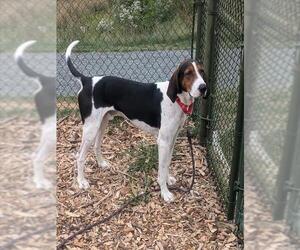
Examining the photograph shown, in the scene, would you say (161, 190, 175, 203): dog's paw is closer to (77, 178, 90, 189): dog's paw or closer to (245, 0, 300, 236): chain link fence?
(77, 178, 90, 189): dog's paw

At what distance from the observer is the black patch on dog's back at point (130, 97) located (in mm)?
3730

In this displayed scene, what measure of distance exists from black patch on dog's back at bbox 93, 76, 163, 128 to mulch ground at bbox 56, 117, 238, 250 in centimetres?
63

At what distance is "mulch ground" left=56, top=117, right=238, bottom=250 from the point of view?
3.24 m

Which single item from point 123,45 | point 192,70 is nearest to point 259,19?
point 192,70

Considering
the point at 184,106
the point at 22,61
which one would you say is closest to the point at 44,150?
the point at 22,61

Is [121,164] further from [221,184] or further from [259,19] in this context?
[259,19]

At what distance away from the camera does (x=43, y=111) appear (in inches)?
39.6

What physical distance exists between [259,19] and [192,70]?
166cm

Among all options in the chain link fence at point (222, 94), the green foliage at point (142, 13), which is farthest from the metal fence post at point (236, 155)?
the green foliage at point (142, 13)

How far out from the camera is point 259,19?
5.26ft

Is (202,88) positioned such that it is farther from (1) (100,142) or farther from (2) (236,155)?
(1) (100,142)

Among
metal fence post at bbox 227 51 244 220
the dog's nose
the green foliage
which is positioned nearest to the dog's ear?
the dog's nose

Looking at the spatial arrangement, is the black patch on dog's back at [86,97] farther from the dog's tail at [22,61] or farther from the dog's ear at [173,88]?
the dog's tail at [22,61]

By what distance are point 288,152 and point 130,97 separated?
2142mm
